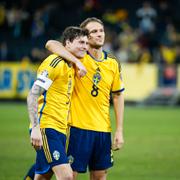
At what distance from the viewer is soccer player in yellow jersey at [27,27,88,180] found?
6.83 meters

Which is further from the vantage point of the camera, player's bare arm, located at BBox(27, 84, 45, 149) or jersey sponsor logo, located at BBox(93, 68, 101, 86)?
jersey sponsor logo, located at BBox(93, 68, 101, 86)

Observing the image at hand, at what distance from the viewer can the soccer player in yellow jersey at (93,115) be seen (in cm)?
746

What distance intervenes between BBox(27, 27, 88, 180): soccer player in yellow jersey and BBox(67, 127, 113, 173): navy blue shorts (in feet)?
1.18

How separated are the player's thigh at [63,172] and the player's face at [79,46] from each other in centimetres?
123

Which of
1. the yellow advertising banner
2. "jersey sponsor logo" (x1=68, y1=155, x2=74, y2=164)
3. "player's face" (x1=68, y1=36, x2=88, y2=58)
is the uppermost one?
"player's face" (x1=68, y1=36, x2=88, y2=58)

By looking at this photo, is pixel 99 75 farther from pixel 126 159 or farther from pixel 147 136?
pixel 147 136

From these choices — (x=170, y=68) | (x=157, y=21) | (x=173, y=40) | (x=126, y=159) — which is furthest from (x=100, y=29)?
(x=157, y=21)

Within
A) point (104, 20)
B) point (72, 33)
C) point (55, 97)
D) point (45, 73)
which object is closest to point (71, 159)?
point (55, 97)

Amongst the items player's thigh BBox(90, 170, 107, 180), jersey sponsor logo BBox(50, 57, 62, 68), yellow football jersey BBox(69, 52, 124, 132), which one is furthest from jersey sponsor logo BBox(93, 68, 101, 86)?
player's thigh BBox(90, 170, 107, 180)

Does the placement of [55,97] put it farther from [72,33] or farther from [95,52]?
[95,52]

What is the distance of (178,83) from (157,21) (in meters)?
4.91

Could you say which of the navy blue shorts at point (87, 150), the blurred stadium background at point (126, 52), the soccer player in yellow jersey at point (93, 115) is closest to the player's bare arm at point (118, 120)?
the soccer player in yellow jersey at point (93, 115)

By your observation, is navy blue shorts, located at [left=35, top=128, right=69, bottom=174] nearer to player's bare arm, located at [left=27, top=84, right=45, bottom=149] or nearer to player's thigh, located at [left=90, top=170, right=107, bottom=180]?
player's bare arm, located at [left=27, top=84, right=45, bottom=149]

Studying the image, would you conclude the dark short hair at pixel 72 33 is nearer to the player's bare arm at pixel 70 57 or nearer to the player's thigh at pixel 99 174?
the player's bare arm at pixel 70 57
